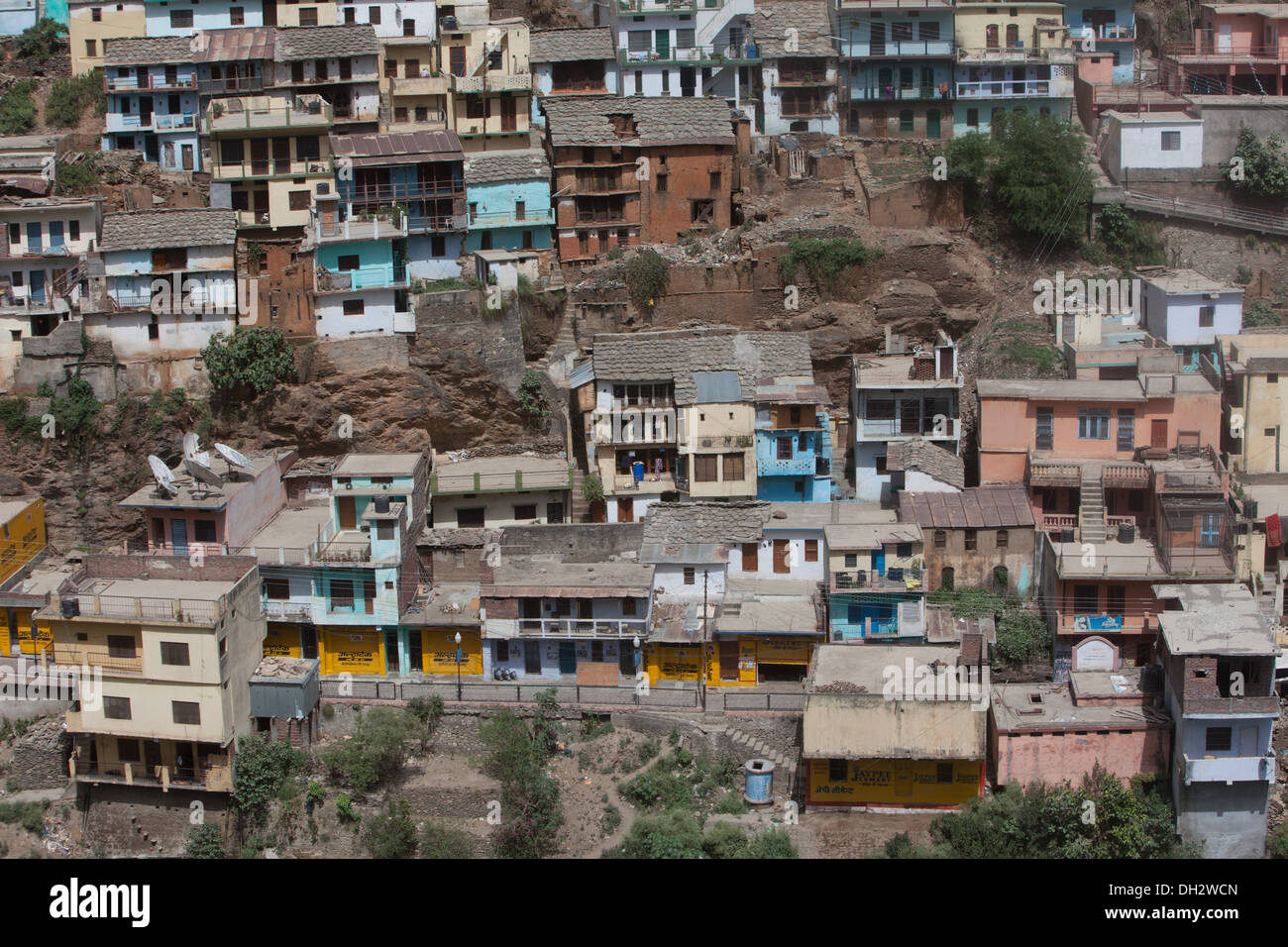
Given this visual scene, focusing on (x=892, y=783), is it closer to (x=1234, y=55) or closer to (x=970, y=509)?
(x=970, y=509)

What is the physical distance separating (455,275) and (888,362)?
15320 mm

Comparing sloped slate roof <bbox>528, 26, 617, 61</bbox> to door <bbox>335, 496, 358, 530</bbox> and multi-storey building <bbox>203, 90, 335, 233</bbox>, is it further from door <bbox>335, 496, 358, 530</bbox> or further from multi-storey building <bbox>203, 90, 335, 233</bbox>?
door <bbox>335, 496, 358, 530</bbox>

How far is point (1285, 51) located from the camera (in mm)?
65562

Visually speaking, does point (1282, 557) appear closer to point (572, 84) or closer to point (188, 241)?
point (572, 84)

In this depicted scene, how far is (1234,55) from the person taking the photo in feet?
216

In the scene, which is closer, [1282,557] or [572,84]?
[1282,557]

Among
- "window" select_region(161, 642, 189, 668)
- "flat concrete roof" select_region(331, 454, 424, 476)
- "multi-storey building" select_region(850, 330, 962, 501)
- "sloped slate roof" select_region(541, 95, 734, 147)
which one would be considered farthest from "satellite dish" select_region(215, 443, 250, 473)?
"multi-storey building" select_region(850, 330, 962, 501)

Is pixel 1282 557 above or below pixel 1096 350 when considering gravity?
below

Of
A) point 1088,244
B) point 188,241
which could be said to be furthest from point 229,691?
point 1088,244

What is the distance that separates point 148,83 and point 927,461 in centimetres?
3257

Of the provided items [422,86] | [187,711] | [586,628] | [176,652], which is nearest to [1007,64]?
[422,86]

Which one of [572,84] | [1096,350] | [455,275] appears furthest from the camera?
[572,84]

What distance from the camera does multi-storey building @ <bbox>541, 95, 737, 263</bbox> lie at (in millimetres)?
58219

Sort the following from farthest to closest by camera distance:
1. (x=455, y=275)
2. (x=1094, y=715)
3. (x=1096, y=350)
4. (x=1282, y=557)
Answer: (x=455, y=275), (x=1096, y=350), (x=1282, y=557), (x=1094, y=715)
